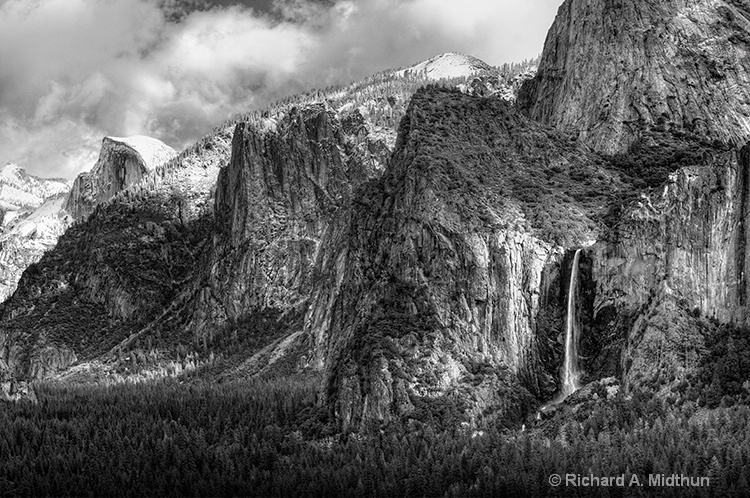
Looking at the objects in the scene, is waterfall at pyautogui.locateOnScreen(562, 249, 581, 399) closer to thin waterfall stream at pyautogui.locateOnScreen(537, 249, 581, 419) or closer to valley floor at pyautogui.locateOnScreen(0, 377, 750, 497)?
thin waterfall stream at pyautogui.locateOnScreen(537, 249, 581, 419)

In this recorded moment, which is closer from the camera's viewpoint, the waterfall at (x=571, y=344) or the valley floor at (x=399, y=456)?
the valley floor at (x=399, y=456)

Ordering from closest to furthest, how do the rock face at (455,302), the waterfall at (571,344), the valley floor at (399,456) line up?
the valley floor at (399,456) → the waterfall at (571,344) → the rock face at (455,302)

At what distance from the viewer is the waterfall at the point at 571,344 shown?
170000 millimetres

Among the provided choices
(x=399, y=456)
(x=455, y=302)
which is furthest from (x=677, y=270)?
(x=399, y=456)

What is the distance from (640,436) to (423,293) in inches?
2049

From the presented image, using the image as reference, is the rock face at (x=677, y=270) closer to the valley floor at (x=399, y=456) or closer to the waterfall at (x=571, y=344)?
the waterfall at (x=571, y=344)

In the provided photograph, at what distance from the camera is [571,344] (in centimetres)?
17288

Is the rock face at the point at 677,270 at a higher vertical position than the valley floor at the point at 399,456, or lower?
higher

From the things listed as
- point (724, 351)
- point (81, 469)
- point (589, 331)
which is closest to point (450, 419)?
point (589, 331)

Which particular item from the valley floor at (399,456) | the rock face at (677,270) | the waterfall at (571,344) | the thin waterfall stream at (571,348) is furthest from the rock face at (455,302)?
the rock face at (677,270)

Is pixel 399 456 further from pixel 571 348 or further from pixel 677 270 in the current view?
pixel 677 270

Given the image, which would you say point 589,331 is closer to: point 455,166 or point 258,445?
point 455,166

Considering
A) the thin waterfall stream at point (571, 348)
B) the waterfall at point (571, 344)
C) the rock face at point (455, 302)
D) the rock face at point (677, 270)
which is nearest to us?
the rock face at point (677, 270)

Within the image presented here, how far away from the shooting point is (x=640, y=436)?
14150 centimetres
